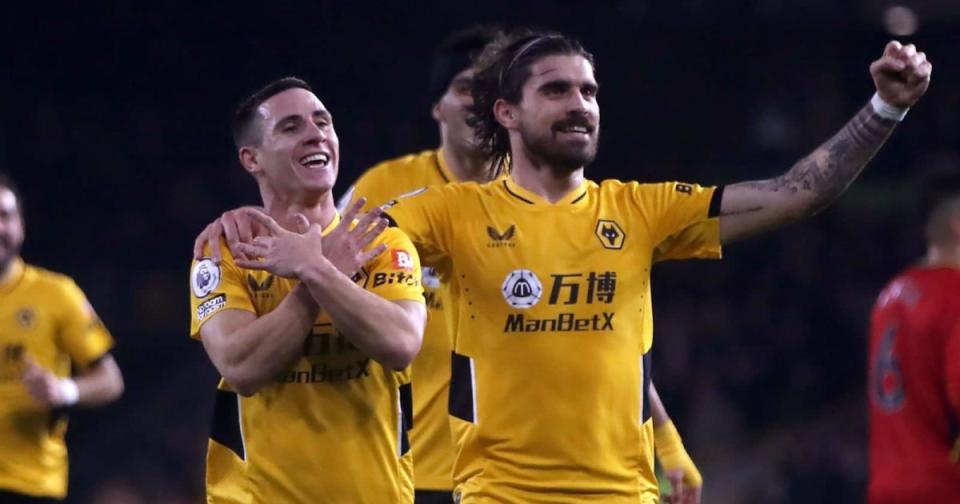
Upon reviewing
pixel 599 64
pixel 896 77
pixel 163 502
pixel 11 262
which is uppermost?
pixel 599 64

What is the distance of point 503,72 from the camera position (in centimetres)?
554

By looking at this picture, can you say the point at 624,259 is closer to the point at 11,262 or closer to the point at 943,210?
the point at 943,210

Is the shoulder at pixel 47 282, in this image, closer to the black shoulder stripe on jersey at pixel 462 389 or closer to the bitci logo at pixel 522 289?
the black shoulder stripe on jersey at pixel 462 389

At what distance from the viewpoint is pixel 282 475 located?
4781 mm

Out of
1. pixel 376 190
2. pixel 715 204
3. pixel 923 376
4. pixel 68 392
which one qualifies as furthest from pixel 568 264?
pixel 68 392

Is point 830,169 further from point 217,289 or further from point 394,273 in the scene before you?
point 217,289

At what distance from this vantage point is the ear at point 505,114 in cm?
542

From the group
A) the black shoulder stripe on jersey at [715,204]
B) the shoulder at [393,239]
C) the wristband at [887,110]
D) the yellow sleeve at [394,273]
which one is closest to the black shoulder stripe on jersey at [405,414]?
the yellow sleeve at [394,273]

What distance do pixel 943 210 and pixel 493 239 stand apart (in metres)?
1.46

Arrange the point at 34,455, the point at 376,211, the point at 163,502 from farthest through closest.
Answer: the point at 163,502
the point at 34,455
the point at 376,211

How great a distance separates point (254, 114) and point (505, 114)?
89 centimetres

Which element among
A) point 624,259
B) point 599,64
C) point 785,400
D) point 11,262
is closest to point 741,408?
point 785,400

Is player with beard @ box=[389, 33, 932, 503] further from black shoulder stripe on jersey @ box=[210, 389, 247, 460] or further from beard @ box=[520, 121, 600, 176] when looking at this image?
black shoulder stripe on jersey @ box=[210, 389, 247, 460]

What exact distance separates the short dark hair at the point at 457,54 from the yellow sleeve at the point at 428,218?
1559mm
